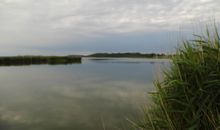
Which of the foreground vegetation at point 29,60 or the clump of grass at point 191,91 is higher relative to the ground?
the clump of grass at point 191,91

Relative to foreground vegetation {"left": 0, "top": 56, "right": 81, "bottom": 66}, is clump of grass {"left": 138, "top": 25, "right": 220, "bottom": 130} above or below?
above

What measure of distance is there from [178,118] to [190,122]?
25 cm

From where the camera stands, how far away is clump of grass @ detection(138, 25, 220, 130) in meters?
4.24

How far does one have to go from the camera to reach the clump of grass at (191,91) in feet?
13.9

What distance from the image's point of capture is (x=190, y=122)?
4234 millimetres

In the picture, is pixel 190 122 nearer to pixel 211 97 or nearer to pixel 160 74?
pixel 211 97

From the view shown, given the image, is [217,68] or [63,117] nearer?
[217,68]

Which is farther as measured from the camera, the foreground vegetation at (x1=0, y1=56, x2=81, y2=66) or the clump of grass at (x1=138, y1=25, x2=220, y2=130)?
the foreground vegetation at (x1=0, y1=56, x2=81, y2=66)

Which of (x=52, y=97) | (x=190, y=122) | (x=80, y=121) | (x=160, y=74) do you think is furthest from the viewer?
(x=52, y=97)

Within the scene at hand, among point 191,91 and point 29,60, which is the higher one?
point 191,91

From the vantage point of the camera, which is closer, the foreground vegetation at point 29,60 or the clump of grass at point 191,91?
the clump of grass at point 191,91

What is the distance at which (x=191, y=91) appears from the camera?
436cm

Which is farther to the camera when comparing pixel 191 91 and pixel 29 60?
pixel 29 60

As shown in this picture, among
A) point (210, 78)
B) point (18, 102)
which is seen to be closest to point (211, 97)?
point (210, 78)
